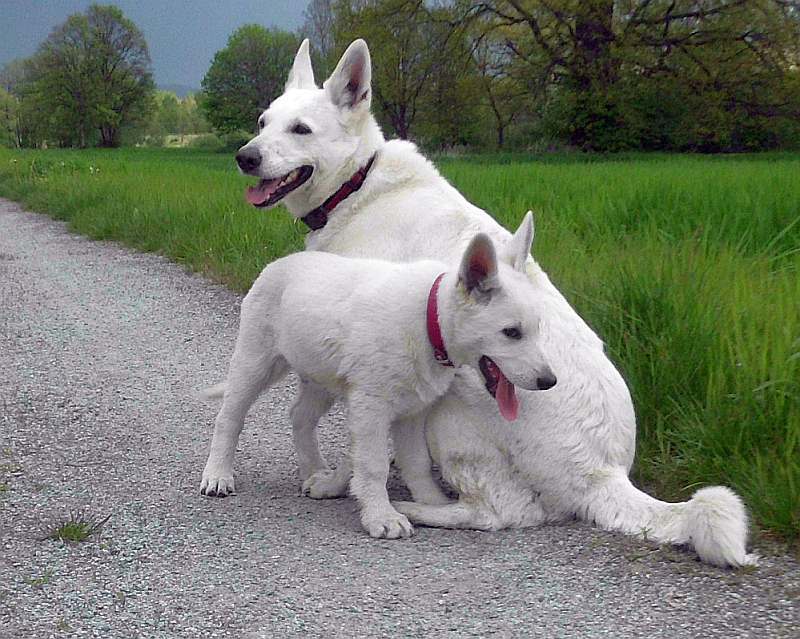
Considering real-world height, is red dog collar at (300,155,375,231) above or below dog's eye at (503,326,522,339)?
above

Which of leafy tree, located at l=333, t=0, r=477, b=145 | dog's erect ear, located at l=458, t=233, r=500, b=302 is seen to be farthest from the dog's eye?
leafy tree, located at l=333, t=0, r=477, b=145

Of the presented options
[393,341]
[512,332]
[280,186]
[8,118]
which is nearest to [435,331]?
[393,341]

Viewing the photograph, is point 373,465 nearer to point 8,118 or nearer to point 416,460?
point 416,460

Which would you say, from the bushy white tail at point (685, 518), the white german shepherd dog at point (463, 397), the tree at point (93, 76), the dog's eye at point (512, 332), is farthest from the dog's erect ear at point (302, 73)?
the tree at point (93, 76)

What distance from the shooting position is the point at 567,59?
3497cm

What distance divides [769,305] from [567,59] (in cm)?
3222

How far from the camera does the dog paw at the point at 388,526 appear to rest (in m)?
3.57

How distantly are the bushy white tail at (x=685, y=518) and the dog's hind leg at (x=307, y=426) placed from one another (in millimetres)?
1225

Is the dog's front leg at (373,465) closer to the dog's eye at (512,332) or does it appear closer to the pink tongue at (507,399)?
the pink tongue at (507,399)

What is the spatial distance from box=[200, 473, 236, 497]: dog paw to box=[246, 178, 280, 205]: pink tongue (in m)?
1.39

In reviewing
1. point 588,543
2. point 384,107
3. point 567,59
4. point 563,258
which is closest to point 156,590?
point 588,543

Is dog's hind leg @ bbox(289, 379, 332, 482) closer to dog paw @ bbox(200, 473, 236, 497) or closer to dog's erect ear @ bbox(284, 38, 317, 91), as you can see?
dog paw @ bbox(200, 473, 236, 497)

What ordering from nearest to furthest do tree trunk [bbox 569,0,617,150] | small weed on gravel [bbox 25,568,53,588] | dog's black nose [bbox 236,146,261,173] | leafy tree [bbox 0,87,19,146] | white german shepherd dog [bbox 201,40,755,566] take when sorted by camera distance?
small weed on gravel [bbox 25,568,53,588]
white german shepherd dog [bbox 201,40,755,566]
dog's black nose [bbox 236,146,261,173]
tree trunk [bbox 569,0,617,150]
leafy tree [bbox 0,87,19,146]

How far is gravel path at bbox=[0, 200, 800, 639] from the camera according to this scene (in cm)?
286
